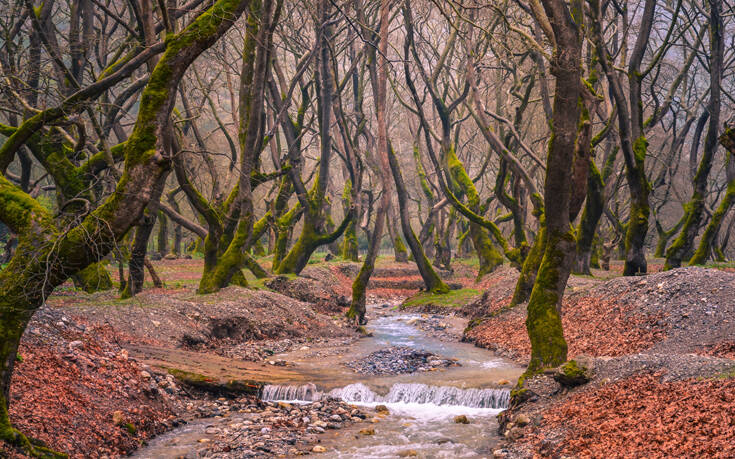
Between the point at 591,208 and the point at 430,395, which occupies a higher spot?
the point at 591,208

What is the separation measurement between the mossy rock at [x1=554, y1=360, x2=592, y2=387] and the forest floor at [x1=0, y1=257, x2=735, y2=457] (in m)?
0.06

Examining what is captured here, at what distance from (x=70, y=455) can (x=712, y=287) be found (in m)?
12.7

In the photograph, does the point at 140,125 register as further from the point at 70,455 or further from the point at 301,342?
the point at 301,342

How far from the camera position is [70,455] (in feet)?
21.0

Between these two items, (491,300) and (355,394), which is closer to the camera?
(355,394)

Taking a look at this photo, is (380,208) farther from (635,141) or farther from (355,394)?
(355,394)

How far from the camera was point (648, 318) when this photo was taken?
1203cm

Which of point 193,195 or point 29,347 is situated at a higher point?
point 193,195

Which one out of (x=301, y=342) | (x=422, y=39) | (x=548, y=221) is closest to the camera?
(x=548, y=221)

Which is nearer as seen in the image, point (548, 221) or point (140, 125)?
point (140, 125)

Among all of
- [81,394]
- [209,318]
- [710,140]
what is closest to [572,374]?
[81,394]

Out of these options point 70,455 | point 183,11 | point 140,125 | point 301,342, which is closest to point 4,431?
point 70,455

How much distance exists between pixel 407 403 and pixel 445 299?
12.5 m

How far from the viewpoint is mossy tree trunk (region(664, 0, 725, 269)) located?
16.4 metres
